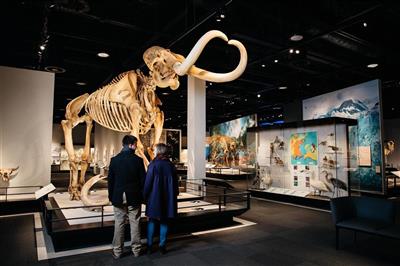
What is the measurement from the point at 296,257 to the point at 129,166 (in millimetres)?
2497

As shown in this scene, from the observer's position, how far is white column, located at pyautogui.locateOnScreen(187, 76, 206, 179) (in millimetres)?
7066

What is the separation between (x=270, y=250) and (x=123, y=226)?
2.07 meters

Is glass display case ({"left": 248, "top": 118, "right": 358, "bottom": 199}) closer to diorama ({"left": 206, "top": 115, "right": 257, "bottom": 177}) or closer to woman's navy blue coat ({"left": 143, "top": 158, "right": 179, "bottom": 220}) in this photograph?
diorama ({"left": 206, "top": 115, "right": 257, "bottom": 177})

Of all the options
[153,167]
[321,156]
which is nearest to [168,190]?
[153,167]

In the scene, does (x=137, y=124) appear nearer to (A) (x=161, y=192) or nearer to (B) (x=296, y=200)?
(A) (x=161, y=192)

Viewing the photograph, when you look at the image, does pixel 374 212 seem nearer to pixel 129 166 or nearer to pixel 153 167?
pixel 153 167

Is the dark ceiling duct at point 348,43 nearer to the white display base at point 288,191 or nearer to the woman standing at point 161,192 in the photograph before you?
the white display base at point 288,191

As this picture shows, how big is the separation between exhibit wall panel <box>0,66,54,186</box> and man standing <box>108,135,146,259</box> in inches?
183

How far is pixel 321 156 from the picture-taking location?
292 inches

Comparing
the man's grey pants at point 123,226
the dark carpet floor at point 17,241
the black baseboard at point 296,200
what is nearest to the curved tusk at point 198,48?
the man's grey pants at point 123,226

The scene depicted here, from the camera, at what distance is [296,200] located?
7688mm

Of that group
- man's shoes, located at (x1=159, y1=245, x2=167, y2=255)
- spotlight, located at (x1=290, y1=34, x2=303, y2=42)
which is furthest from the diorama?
man's shoes, located at (x1=159, y1=245, x2=167, y2=255)

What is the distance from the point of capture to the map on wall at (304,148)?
7.62 metres

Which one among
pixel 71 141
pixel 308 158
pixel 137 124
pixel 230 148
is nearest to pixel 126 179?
pixel 137 124
